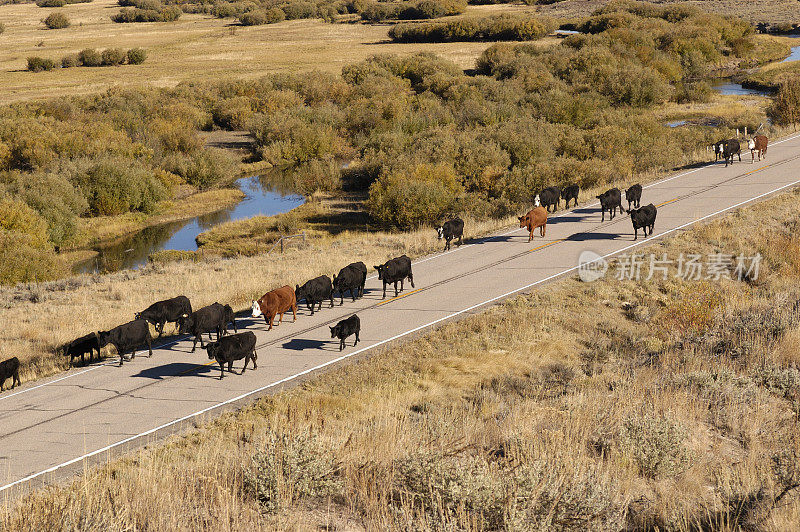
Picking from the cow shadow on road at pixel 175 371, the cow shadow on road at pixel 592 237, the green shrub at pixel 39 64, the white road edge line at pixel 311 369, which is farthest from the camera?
the green shrub at pixel 39 64

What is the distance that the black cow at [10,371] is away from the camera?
56.9ft

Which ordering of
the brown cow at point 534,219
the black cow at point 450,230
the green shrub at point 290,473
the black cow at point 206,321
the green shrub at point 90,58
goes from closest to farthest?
the green shrub at point 290,473 → the black cow at point 206,321 → the brown cow at point 534,219 → the black cow at point 450,230 → the green shrub at point 90,58

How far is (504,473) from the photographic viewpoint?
8320 mm

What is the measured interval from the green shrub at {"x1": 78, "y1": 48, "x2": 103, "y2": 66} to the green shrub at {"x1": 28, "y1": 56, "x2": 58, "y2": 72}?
18.4ft

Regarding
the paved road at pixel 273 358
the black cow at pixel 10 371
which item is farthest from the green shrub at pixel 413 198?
the black cow at pixel 10 371

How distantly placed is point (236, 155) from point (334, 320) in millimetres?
47597

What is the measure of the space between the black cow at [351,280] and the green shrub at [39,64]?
102 metres

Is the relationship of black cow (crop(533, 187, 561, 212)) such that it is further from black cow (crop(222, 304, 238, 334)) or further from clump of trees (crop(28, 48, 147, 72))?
clump of trees (crop(28, 48, 147, 72))

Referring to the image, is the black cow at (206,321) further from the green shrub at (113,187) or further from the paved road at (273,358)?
the green shrub at (113,187)

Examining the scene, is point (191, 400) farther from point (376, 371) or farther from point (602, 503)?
point (602, 503)

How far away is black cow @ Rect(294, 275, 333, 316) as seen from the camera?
2128 cm

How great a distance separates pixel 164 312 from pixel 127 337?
1.96 metres

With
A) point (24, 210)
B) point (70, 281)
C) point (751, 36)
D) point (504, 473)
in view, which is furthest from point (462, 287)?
point (751, 36)

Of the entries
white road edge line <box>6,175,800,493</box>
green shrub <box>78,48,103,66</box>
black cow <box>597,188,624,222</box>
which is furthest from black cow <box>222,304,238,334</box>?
green shrub <box>78,48,103,66</box>
